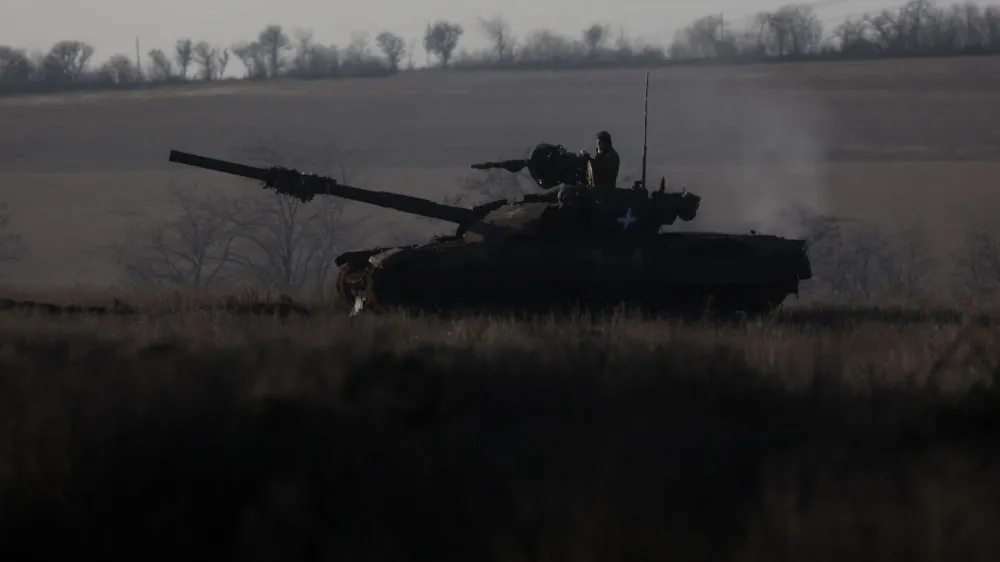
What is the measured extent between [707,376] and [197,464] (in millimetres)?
3900

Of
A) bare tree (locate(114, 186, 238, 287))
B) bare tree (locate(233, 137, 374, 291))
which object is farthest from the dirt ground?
Result: bare tree (locate(233, 137, 374, 291))

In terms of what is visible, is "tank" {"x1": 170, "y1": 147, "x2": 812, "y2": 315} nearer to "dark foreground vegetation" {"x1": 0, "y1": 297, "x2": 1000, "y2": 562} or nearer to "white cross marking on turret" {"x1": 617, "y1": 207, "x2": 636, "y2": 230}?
"white cross marking on turret" {"x1": 617, "y1": 207, "x2": 636, "y2": 230}

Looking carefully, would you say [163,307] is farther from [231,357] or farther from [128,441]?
[128,441]

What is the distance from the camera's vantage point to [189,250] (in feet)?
147

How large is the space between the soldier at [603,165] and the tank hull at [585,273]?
63.1 inches

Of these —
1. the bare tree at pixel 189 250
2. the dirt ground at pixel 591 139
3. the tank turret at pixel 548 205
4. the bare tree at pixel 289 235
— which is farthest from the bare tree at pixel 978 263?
the bare tree at pixel 189 250

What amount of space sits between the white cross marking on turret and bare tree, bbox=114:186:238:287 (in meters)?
24.2

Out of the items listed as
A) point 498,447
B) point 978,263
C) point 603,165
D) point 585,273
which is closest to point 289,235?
point 978,263

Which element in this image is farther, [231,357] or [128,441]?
[231,357]

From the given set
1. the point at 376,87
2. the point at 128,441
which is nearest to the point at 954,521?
the point at 128,441

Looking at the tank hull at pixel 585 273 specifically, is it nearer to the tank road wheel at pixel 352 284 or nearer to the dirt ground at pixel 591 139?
the tank road wheel at pixel 352 284

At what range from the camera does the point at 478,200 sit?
48.1 m

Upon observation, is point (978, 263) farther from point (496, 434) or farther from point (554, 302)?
point (496, 434)

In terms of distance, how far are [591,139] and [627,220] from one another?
4204 centimetres
